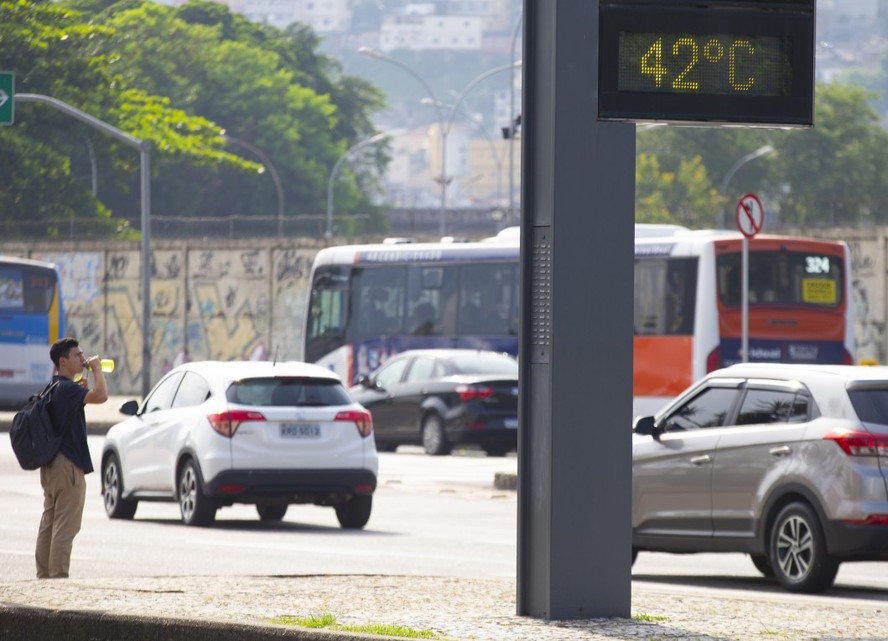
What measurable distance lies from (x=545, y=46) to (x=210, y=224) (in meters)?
48.7

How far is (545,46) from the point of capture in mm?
9148

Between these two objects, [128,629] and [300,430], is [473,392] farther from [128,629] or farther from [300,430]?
[128,629]

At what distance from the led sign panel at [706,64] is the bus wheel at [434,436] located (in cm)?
2058

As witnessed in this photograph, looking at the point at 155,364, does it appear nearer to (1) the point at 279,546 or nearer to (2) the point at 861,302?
(2) the point at 861,302

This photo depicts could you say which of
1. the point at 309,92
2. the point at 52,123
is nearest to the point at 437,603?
the point at 52,123

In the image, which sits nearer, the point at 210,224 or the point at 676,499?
the point at 676,499

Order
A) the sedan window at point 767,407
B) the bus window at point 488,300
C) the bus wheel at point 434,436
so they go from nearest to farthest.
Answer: the sedan window at point 767,407 → the bus wheel at point 434,436 → the bus window at point 488,300

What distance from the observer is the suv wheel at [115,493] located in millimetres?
19125

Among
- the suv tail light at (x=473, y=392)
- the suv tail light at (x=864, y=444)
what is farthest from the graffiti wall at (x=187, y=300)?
the suv tail light at (x=864, y=444)

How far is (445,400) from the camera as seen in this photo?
96.0ft

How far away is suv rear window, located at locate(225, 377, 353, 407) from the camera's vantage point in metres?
18.1

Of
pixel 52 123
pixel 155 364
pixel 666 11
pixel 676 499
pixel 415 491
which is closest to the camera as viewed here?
pixel 666 11

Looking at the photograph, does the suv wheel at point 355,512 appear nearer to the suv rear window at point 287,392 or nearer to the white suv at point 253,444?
the white suv at point 253,444

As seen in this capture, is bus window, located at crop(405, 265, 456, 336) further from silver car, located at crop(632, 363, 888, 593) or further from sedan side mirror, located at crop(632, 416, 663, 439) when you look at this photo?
sedan side mirror, located at crop(632, 416, 663, 439)
